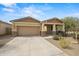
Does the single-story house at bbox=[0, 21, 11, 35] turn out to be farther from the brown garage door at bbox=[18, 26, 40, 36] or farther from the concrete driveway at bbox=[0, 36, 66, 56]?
the concrete driveway at bbox=[0, 36, 66, 56]

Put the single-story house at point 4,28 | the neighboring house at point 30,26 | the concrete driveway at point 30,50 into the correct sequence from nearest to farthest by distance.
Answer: the concrete driveway at point 30,50, the single-story house at point 4,28, the neighboring house at point 30,26

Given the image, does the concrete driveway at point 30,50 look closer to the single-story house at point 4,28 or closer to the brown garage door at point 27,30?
the single-story house at point 4,28

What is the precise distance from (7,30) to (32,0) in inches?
705

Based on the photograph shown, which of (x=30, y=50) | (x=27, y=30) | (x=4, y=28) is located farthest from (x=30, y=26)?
(x=30, y=50)

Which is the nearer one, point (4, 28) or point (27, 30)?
point (27, 30)

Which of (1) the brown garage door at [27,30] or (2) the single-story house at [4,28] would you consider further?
(1) the brown garage door at [27,30]

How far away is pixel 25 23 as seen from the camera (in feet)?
89.8

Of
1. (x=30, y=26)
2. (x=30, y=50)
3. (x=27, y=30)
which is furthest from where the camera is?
(x=30, y=26)

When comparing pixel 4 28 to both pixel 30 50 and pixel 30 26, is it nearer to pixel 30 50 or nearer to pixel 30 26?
pixel 30 26

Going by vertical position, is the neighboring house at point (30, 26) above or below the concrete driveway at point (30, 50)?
above

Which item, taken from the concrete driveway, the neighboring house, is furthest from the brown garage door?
the concrete driveway

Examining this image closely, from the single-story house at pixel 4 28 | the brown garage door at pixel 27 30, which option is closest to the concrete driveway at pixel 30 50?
the single-story house at pixel 4 28

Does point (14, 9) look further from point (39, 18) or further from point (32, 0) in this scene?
point (32, 0)

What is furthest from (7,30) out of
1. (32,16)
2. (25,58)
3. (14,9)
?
(25,58)
